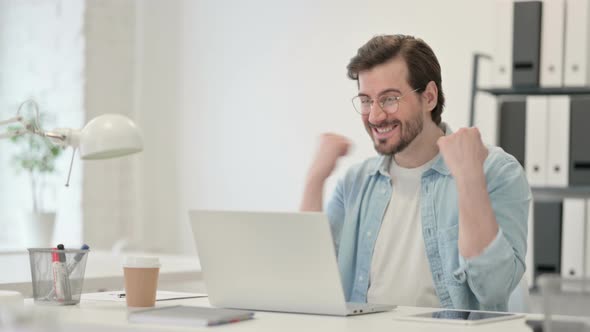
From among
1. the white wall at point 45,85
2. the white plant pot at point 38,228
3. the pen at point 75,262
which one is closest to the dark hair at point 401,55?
the pen at point 75,262

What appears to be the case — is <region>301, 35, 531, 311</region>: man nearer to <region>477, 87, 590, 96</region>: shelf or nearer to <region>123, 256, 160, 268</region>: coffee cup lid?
<region>123, 256, 160, 268</region>: coffee cup lid

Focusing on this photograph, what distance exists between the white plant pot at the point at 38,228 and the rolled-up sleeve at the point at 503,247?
1842 millimetres

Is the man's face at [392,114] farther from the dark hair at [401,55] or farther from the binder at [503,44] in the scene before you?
the binder at [503,44]

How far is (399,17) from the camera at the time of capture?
152 inches

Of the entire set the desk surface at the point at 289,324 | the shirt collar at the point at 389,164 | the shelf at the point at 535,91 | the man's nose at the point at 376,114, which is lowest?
the desk surface at the point at 289,324

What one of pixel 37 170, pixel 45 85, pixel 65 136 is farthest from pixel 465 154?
pixel 45 85

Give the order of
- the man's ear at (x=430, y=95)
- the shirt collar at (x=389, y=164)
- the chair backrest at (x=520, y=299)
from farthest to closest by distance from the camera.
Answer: the man's ear at (x=430, y=95), the shirt collar at (x=389, y=164), the chair backrest at (x=520, y=299)

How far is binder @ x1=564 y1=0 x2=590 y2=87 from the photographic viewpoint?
300cm

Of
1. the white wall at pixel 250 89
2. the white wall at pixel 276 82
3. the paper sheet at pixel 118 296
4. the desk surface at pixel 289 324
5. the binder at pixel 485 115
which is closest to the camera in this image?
the desk surface at pixel 289 324

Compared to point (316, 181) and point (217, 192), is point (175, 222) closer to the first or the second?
point (217, 192)

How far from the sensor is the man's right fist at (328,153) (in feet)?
6.94

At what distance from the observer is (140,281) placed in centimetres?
160

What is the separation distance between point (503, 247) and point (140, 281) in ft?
2.32

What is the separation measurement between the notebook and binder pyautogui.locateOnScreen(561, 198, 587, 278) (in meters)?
1.90
